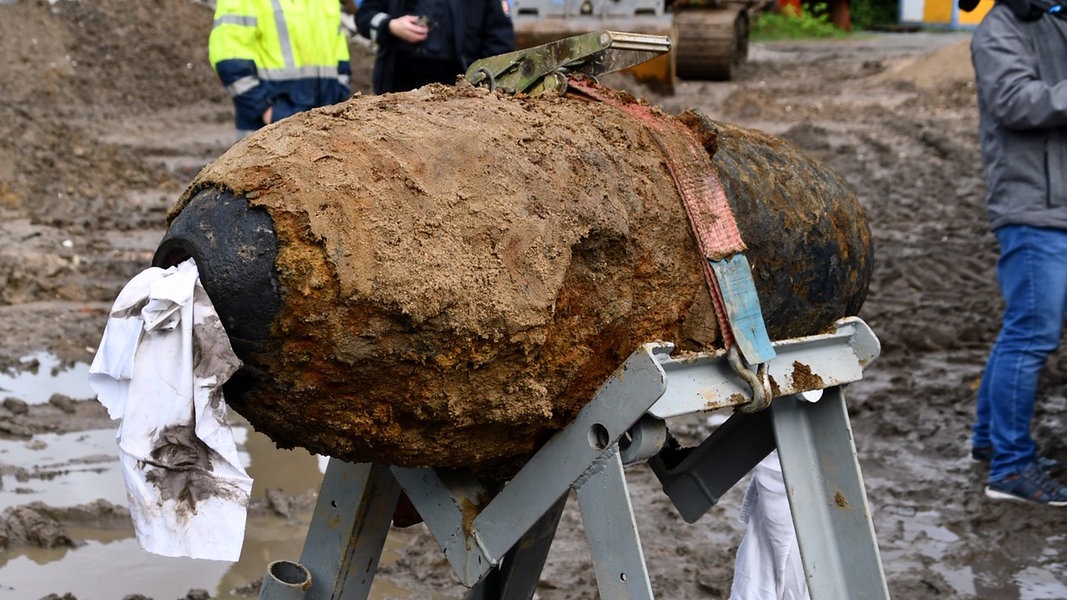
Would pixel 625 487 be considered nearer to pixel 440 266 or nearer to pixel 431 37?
pixel 440 266

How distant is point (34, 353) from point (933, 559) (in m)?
3.88

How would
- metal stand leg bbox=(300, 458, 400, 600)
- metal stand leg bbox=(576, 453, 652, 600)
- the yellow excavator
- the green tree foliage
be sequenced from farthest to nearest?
1. the green tree foliage
2. the yellow excavator
3. metal stand leg bbox=(300, 458, 400, 600)
4. metal stand leg bbox=(576, 453, 652, 600)

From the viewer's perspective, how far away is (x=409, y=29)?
16.9 ft

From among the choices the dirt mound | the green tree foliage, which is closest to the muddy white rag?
the dirt mound

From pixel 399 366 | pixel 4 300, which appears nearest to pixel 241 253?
pixel 399 366

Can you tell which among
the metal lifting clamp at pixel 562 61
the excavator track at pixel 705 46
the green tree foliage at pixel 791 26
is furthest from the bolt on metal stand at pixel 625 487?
the green tree foliage at pixel 791 26

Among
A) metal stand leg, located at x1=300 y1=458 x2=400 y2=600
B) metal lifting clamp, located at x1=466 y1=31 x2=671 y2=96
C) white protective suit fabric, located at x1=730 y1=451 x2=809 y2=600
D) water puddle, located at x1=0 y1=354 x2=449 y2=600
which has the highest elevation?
metal lifting clamp, located at x1=466 y1=31 x2=671 y2=96

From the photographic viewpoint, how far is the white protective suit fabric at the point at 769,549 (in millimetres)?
3027

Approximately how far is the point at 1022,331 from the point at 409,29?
2699 millimetres

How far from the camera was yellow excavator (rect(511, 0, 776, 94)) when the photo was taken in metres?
13.0

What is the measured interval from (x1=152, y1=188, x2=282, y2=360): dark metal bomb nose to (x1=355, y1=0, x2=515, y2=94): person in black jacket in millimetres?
3422

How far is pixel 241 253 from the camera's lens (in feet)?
6.16

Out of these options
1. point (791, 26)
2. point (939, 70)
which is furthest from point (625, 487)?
point (791, 26)

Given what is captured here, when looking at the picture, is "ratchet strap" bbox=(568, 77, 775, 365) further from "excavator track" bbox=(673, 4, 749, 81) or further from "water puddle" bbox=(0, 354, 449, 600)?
"excavator track" bbox=(673, 4, 749, 81)
